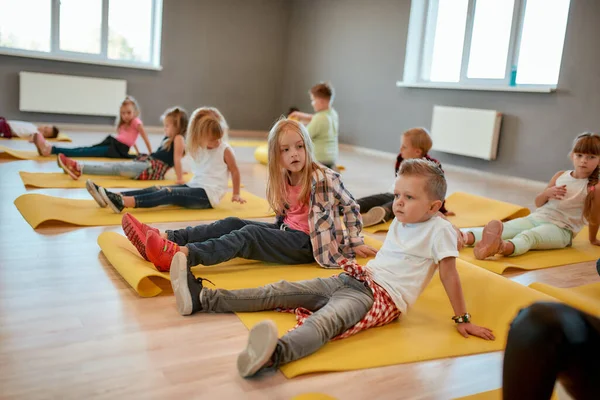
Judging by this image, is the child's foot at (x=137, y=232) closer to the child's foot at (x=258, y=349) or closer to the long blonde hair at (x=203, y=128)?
the child's foot at (x=258, y=349)

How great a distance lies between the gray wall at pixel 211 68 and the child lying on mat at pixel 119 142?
8.72ft

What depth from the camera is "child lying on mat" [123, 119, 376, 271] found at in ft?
6.63

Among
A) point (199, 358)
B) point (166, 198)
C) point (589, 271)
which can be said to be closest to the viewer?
point (199, 358)

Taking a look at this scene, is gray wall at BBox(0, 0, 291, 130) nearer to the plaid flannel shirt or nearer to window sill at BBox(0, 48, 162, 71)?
window sill at BBox(0, 48, 162, 71)

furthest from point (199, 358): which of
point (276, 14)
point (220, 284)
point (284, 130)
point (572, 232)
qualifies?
point (276, 14)

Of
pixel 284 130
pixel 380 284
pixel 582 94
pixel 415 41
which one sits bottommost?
pixel 380 284

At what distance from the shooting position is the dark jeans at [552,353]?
723 mm

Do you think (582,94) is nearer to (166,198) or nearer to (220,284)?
(166,198)

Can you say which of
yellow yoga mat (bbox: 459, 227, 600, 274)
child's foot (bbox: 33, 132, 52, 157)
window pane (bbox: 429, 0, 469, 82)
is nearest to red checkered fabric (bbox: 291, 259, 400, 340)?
yellow yoga mat (bbox: 459, 227, 600, 274)

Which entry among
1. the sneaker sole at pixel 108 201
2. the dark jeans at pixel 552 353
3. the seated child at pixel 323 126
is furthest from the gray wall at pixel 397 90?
the dark jeans at pixel 552 353

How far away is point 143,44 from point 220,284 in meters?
6.27

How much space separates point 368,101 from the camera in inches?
272

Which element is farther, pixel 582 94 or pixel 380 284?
pixel 582 94

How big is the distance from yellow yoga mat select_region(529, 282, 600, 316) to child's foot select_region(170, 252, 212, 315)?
123 centimetres
